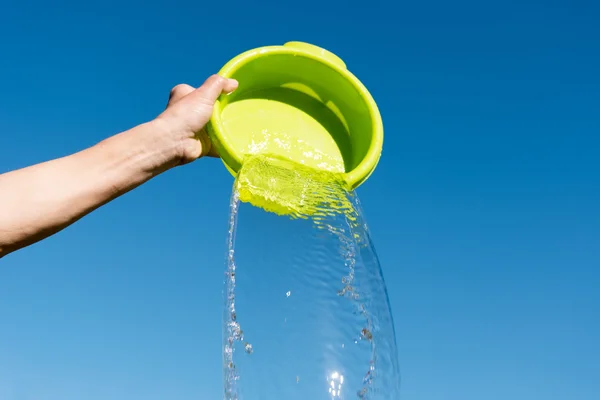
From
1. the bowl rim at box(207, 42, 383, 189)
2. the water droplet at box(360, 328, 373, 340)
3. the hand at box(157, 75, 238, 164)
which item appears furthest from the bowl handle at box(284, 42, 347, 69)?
the water droplet at box(360, 328, 373, 340)

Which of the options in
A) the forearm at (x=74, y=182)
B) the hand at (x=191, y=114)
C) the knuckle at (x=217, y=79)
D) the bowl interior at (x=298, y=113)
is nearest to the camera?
the forearm at (x=74, y=182)

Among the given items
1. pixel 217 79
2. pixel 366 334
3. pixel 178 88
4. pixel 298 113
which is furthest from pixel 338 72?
pixel 366 334

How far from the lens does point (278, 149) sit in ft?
9.86

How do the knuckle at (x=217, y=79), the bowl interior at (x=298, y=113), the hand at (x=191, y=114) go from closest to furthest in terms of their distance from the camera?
the hand at (x=191, y=114) < the knuckle at (x=217, y=79) < the bowl interior at (x=298, y=113)

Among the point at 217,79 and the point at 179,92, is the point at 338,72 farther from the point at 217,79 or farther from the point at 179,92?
the point at 179,92

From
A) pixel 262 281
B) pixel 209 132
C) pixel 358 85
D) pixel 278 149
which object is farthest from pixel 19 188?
pixel 358 85

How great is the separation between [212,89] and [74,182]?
0.71 metres

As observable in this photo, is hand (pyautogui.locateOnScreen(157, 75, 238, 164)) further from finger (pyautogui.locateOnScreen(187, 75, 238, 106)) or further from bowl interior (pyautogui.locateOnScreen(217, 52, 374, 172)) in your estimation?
bowl interior (pyautogui.locateOnScreen(217, 52, 374, 172))

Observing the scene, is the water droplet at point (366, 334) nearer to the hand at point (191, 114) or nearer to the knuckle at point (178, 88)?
the hand at point (191, 114)

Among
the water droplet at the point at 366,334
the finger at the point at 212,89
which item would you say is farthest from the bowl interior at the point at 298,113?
the water droplet at the point at 366,334

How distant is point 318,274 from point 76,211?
1.06 m

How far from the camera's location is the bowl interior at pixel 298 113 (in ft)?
9.77

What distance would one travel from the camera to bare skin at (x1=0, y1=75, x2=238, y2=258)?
6.74 ft

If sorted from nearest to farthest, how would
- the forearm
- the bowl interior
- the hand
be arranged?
the forearm < the hand < the bowl interior
